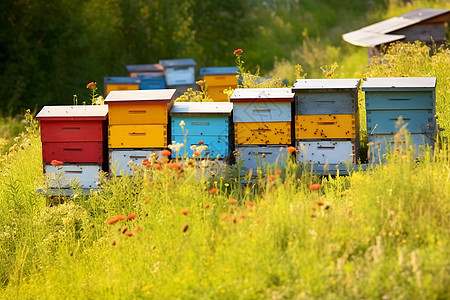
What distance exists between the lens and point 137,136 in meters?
7.86

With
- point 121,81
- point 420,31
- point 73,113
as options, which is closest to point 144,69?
point 121,81

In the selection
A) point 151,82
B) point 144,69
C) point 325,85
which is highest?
point 144,69

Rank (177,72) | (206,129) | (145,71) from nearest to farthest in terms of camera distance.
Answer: (206,129)
(177,72)
(145,71)

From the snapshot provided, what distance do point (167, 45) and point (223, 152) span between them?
14839 millimetres

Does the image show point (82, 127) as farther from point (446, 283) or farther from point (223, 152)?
point (446, 283)

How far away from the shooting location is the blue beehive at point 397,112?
7.52 meters

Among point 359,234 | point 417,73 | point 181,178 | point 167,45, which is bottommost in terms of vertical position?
point 359,234

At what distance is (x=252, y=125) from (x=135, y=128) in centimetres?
128

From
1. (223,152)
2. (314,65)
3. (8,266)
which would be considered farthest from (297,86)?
(314,65)

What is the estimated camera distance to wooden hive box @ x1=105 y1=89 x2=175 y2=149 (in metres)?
7.80

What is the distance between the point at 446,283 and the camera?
468 centimetres


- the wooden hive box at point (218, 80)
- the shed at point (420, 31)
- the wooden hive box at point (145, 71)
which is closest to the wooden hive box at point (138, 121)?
the shed at point (420, 31)

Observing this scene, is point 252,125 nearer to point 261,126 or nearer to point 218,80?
point 261,126

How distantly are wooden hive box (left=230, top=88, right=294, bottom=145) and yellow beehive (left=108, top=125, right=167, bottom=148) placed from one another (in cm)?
82
